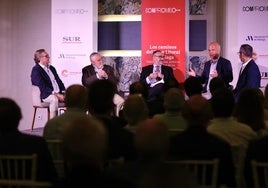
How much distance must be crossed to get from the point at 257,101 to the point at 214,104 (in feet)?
1.05

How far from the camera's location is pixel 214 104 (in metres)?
3.79

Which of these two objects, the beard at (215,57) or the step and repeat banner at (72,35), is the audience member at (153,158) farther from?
the step and repeat banner at (72,35)

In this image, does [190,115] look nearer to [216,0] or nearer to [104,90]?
[104,90]

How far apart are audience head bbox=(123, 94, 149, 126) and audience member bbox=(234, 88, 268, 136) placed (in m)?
0.71

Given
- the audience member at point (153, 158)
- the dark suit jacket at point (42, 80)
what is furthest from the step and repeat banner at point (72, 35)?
the audience member at point (153, 158)

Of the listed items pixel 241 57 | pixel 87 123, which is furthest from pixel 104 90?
pixel 241 57

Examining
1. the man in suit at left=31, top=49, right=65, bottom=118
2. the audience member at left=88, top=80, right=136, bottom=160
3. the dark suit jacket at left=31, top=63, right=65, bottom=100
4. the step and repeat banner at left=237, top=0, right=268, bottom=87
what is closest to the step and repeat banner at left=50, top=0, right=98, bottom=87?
the man in suit at left=31, top=49, right=65, bottom=118

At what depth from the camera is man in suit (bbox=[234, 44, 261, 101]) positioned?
9.13 metres

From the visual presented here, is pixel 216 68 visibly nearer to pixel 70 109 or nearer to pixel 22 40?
pixel 22 40

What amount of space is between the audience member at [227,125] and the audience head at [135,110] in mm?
485

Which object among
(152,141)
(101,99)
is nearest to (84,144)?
(152,141)

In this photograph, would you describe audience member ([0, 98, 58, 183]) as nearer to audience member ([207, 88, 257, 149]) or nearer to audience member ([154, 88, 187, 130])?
audience member ([207, 88, 257, 149])

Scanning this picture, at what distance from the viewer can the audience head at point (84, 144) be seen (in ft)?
6.10

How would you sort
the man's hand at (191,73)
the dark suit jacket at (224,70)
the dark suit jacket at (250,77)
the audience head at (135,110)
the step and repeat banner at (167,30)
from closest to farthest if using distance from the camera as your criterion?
the audience head at (135,110), the dark suit jacket at (250,77), the dark suit jacket at (224,70), the man's hand at (191,73), the step and repeat banner at (167,30)
